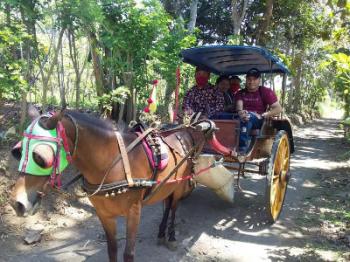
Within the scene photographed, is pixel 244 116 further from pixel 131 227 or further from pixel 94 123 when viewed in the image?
pixel 94 123

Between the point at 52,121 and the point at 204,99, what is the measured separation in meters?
3.45

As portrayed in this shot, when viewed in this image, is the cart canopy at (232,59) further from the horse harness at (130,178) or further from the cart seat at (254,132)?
the horse harness at (130,178)

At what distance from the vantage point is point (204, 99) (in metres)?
5.67

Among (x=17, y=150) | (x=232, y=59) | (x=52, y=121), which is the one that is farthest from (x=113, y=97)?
(x=52, y=121)

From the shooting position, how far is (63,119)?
2.71 metres

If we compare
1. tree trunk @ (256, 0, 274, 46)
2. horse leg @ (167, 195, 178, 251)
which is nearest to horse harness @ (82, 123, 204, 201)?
horse leg @ (167, 195, 178, 251)

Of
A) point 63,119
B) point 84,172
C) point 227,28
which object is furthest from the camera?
point 227,28

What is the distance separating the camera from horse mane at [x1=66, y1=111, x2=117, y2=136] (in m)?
2.87

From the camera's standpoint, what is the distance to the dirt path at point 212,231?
14.2 ft

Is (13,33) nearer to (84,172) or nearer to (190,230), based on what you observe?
(84,172)

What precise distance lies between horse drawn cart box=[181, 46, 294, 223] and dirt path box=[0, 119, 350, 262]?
0.36 metres

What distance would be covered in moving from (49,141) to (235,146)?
3.14 m

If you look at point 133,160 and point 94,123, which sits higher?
point 94,123

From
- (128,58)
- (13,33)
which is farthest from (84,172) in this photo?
(128,58)
